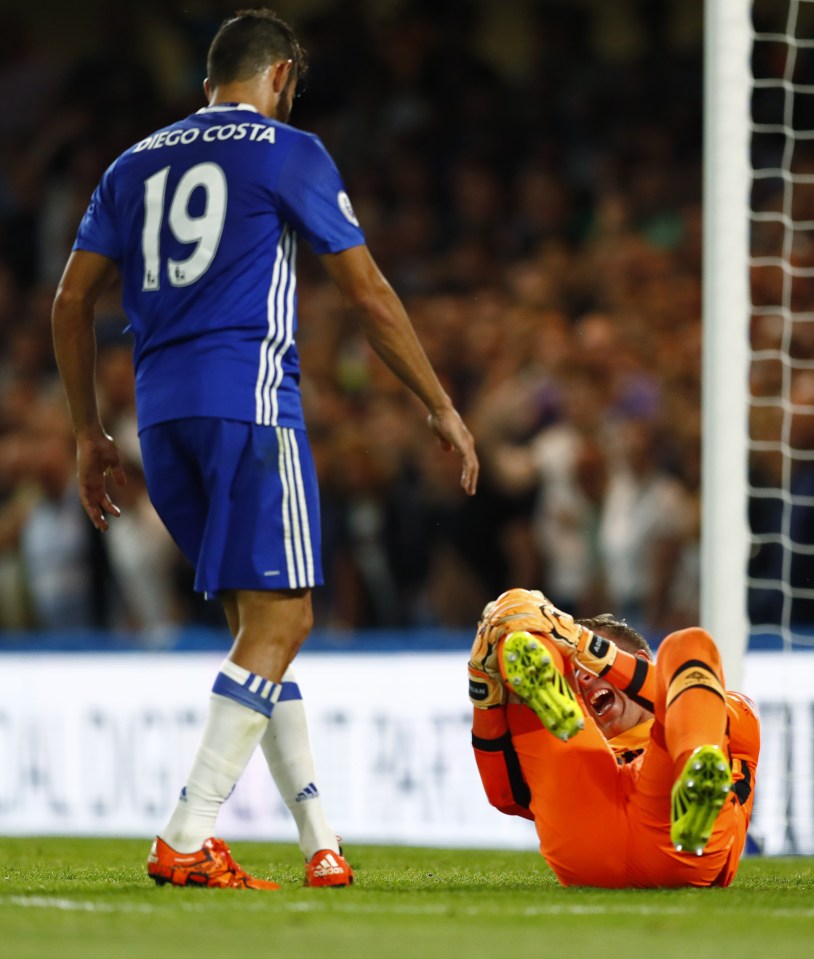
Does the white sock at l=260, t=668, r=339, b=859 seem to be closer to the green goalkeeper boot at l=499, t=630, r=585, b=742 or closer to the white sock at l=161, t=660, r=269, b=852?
the white sock at l=161, t=660, r=269, b=852

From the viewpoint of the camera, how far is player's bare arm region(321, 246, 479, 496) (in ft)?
13.7

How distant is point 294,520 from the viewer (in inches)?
162

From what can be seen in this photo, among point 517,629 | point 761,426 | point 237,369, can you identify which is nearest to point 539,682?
point 517,629

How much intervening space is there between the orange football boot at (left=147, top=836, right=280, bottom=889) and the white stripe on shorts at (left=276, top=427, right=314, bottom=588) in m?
0.63

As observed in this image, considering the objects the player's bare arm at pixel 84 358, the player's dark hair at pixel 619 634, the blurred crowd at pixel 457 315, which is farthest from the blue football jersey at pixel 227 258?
the blurred crowd at pixel 457 315

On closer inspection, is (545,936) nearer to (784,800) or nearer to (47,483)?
(784,800)

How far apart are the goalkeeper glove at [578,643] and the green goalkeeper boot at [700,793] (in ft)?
1.75

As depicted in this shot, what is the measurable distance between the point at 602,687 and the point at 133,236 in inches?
66.5

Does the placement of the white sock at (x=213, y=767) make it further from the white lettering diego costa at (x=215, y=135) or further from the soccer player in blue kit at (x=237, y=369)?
the white lettering diego costa at (x=215, y=135)

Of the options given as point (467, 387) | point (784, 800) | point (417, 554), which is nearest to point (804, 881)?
point (784, 800)

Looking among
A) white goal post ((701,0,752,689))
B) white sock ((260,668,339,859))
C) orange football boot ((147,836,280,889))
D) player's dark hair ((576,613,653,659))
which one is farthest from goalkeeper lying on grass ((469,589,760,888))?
white goal post ((701,0,752,689))

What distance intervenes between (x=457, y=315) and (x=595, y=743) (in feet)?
19.4

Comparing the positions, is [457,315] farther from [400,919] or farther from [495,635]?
[400,919]

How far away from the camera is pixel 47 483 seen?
1020 cm
